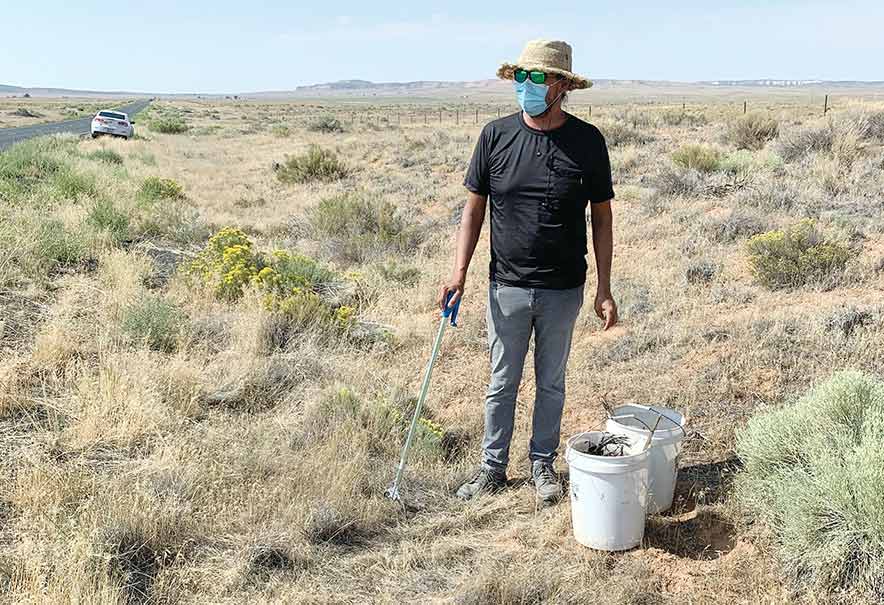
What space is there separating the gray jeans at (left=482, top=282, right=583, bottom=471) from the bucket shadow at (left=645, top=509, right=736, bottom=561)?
2.12 feet

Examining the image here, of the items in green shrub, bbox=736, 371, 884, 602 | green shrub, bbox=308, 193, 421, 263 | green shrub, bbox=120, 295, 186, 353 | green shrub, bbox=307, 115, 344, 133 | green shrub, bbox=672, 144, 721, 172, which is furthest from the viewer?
green shrub, bbox=307, 115, 344, 133

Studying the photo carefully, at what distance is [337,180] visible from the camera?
1736 centimetres

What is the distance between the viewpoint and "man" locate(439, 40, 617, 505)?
3.28 metres

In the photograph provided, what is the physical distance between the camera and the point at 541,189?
10.8 ft

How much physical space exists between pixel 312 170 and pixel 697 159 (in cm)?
888

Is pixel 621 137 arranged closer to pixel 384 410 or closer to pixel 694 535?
pixel 384 410

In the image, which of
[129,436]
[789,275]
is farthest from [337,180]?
[129,436]

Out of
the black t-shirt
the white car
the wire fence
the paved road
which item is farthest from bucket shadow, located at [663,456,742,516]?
the white car

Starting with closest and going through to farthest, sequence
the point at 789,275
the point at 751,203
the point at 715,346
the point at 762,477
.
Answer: the point at 762,477
the point at 715,346
the point at 789,275
the point at 751,203

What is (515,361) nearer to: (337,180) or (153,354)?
(153,354)

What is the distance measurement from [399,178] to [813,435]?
567 inches

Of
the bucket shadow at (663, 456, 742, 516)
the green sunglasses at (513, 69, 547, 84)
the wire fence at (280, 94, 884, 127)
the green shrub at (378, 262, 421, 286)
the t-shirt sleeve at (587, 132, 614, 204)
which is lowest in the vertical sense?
the bucket shadow at (663, 456, 742, 516)

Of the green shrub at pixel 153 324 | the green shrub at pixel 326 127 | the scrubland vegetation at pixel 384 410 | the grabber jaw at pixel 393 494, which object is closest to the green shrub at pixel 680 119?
the scrubland vegetation at pixel 384 410

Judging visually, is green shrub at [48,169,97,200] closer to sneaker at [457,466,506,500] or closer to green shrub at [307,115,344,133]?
sneaker at [457,466,506,500]
